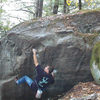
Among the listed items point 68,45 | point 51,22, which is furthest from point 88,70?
point 51,22

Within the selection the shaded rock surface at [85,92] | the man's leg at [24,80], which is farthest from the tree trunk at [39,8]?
the shaded rock surface at [85,92]

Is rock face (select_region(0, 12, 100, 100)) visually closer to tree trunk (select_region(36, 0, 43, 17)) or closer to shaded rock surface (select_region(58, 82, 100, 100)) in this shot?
shaded rock surface (select_region(58, 82, 100, 100))

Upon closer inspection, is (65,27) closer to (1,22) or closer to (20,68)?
(20,68)

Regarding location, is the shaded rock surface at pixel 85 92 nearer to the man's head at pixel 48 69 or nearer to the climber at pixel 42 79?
the climber at pixel 42 79

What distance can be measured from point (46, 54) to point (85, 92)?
2179mm

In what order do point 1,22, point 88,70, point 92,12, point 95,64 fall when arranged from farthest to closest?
point 1,22, point 92,12, point 88,70, point 95,64

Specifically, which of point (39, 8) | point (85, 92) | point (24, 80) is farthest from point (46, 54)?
point (39, 8)

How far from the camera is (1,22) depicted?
43.8 ft

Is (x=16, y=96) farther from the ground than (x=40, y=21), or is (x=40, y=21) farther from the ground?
(x=40, y=21)

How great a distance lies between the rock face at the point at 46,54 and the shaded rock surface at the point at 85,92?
429mm

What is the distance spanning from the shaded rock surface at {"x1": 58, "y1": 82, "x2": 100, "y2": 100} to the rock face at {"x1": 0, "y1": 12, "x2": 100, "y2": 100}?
429mm

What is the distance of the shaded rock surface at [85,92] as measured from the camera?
4.67m

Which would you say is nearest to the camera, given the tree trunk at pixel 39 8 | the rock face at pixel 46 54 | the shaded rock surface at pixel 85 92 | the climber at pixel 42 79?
the shaded rock surface at pixel 85 92

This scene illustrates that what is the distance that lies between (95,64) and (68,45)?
4.32 feet
